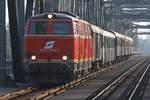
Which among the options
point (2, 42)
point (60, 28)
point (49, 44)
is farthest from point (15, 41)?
point (60, 28)

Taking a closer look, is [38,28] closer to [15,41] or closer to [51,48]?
[51,48]

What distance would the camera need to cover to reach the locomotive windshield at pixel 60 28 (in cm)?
2473

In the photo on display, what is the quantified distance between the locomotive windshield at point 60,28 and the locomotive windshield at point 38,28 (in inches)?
15.1

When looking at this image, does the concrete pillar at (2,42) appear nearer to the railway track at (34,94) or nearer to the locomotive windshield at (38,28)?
the railway track at (34,94)

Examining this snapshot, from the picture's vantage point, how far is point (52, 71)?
2412 cm

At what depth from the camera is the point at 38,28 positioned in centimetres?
2475

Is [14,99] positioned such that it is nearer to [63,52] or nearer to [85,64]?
[63,52]

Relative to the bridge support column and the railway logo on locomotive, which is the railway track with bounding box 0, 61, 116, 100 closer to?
the bridge support column

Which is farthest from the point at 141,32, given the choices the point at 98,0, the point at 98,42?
the point at 98,42

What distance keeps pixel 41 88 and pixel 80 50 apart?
343 cm

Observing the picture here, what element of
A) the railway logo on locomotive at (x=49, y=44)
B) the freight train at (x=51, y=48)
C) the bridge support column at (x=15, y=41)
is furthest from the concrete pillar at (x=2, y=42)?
the railway logo on locomotive at (x=49, y=44)

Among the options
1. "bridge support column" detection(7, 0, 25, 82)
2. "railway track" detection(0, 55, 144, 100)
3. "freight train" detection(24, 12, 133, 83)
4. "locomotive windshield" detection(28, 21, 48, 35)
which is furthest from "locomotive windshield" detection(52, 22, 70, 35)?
"railway track" detection(0, 55, 144, 100)

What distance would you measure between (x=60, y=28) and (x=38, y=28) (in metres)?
0.94

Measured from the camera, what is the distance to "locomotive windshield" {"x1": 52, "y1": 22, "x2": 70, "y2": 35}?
24.7 metres
